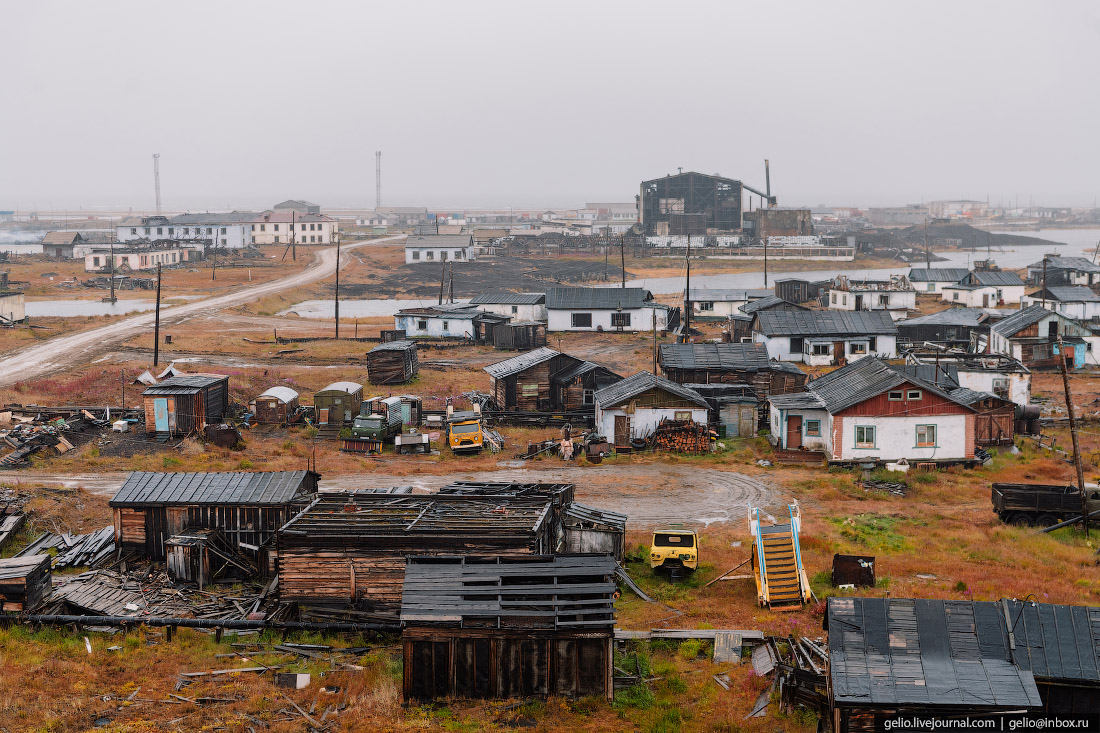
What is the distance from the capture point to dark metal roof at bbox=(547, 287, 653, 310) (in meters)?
72.2

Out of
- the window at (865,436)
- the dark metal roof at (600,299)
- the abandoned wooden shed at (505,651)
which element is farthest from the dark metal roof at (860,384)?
the dark metal roof at (600,299)

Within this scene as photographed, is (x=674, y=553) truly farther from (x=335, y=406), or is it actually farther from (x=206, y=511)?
(x=335, y=406)

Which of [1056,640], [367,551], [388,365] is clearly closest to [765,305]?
[388,365]

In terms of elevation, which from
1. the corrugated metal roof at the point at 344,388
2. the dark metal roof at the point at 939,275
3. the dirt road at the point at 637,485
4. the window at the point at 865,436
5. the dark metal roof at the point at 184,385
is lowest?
the dirt road at the point at 637,485

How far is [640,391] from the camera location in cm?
3972

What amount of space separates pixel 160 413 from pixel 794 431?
25.4m

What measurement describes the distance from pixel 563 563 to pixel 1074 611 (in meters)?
8.88

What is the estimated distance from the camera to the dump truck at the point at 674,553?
24562mm

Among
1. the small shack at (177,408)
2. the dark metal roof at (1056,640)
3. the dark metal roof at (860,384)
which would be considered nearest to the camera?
the dark metal roof at (1056,640)

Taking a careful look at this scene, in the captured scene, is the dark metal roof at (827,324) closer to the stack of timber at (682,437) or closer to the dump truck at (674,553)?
the stack of timber at (682,437)

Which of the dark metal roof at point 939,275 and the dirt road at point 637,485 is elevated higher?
the dark metal roof at point 939,275

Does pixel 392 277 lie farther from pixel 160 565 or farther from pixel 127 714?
pixel 127 714

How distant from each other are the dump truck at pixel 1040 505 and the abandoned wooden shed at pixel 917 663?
46.7 feet

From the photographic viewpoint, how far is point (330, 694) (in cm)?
1795
